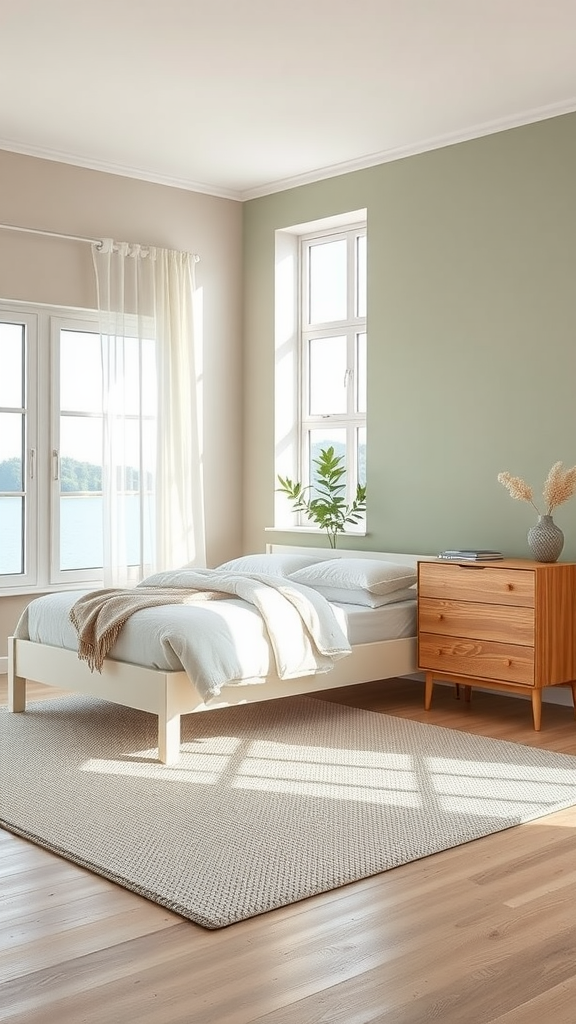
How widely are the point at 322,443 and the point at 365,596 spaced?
67.1 inches

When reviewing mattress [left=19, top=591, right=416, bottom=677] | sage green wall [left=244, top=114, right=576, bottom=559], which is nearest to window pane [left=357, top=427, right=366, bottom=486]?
sage green wall [left=244, top=114, right=576, bottom=559]

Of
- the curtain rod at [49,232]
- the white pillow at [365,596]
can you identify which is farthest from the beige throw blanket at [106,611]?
the curtain rod at [49,232]

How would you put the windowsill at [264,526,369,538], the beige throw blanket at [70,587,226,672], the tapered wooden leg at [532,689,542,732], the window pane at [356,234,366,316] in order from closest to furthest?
the beige throw blanket at [70,587,226,672] → the tapered wooden leg at [532,689,542,732] → the windowsill at [264,526,369,538] → the window pane at [356,234,366,316]

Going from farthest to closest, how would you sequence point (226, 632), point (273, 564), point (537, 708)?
point (273, 564) → point (537, 708) → point (226, 632)

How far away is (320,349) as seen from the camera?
6.31m

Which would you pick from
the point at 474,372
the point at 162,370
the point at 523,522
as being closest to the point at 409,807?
the point at 523,522

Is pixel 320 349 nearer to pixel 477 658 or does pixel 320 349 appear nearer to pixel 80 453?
pixel 80 453

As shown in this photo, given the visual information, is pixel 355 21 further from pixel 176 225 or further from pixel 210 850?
pixel 210 850

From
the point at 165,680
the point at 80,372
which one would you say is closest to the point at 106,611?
the point at 165,680

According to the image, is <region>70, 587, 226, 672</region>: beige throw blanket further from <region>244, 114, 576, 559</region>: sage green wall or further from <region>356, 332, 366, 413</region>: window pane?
<region>356, 332, 366, 413</region>: window pane

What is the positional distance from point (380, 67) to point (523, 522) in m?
2.12

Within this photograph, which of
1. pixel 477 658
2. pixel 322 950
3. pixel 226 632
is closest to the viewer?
pixel 322 950

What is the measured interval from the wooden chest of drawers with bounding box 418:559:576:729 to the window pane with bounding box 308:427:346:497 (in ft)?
5.01

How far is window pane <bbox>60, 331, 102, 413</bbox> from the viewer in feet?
18.8
